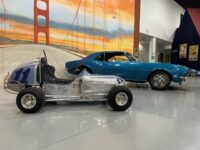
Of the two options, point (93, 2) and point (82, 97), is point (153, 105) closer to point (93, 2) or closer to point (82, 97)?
point (82, 97)

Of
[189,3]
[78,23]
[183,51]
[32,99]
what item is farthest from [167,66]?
[189,3]

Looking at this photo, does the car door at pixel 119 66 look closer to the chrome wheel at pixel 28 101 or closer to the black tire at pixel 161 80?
the black tire at pixel 161 80

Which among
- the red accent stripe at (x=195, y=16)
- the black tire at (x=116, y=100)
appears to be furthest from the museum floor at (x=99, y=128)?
the red accent stripe at (x=195, y=16)

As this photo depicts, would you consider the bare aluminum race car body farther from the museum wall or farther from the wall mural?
the museum wall

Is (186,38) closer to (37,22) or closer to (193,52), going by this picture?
(193,52)

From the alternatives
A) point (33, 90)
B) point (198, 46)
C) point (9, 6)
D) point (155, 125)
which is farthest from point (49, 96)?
point (198, 46)

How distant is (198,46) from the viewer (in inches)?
571

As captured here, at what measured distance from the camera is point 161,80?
20.1ft

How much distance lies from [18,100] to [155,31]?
14.2 metres

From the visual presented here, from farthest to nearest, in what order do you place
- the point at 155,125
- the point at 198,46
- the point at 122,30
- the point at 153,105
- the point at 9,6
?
1. the point at 198,46
2. the point at 122,30
3. the point at 9,6
4. the point at 153,105
5. the point at 155,125

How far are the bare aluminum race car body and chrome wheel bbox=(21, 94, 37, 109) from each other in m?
0.17

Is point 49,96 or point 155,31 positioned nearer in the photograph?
point 49,96

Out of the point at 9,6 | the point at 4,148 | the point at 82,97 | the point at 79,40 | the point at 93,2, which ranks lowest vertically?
the point at 4,148

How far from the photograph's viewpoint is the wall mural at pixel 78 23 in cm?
657
